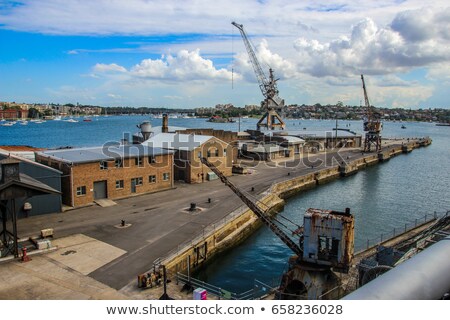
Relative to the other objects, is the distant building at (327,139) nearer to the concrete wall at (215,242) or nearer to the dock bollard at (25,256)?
the concrete wall at (215,242)

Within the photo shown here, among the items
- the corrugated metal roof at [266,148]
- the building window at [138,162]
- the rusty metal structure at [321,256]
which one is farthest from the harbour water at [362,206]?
the building window at [138,162]

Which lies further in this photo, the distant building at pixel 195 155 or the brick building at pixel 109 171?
the distant building at pixel 195 155

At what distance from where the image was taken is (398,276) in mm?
8094

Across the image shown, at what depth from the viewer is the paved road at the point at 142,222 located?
20.5 meters

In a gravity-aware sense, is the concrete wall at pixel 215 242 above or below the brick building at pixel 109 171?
below

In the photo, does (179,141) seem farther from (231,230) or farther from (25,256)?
(25,256)

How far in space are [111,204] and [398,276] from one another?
89.5ft

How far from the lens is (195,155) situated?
1645 inches

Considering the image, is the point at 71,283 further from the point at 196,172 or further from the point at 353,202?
the point at 353,202

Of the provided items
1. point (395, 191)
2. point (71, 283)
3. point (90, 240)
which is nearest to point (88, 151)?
point (90, 240)

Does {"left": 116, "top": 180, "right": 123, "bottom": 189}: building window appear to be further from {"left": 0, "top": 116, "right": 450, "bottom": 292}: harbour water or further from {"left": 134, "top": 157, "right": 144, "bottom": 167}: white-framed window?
{"left": 0, "top": 116, "right": 450, "bottom": 292}: harbour water

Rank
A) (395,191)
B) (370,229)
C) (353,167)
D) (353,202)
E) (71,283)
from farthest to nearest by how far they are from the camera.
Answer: (353,167) → (395,191) → (353,202) → (370,229) → (71,283)

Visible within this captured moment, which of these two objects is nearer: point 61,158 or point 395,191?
point 61,158

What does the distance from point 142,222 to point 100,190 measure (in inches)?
305
